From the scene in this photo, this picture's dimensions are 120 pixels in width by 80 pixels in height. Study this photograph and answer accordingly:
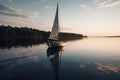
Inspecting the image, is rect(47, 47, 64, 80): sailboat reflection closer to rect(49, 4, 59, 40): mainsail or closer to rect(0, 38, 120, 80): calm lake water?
rect(0, 38, 120, 80): calm lake water

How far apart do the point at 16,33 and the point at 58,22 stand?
10776 cm

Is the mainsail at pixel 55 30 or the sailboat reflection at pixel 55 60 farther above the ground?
the mainsail at pixel 55 30

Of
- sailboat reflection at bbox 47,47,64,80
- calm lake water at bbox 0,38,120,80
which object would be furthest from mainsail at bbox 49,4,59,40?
calm lake water at bbox 0,38,120,80

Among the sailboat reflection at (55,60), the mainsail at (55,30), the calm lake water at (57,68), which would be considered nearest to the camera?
the calm lake water at (57,68)

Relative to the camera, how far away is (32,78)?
15461 millimetres

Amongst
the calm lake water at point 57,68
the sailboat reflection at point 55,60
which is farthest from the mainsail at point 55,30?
the calm lake water at point 57,68

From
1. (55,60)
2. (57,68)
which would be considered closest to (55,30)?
(55,60)

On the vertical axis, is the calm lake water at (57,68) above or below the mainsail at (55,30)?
below

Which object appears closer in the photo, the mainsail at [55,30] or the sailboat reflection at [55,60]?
the sailboat reflection at [55,60]

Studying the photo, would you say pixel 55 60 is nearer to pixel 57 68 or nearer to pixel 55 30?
pixel 57 68

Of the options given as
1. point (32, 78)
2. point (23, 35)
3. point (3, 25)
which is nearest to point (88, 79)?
point (32, 78)

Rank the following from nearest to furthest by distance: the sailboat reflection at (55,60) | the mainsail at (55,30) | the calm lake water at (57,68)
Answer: the calm lake water at (57,68) < the sailboat reflection at (55,60) < the mainsail at (55,30)

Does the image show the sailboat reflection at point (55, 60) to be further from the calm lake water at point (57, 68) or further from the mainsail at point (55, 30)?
the mainsail at point (55, 30)

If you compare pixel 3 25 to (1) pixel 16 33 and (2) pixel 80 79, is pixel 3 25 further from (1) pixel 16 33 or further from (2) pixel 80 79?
(2) pixel 80 79
